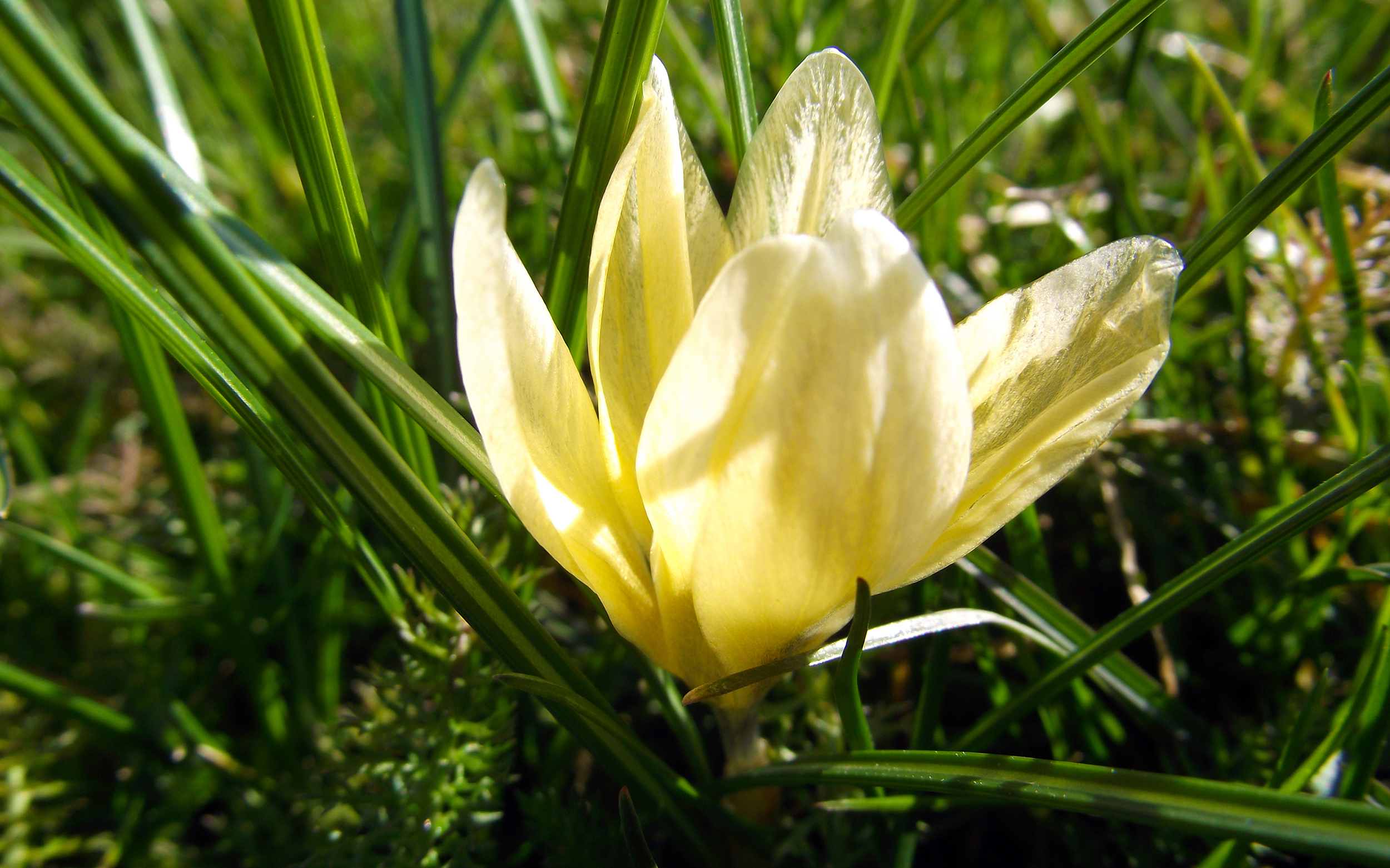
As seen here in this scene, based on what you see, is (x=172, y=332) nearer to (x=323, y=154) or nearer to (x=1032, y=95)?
(x=323, y=154)

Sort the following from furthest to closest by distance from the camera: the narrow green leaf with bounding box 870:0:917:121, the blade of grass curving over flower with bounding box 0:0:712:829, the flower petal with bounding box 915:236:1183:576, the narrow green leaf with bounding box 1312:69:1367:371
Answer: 1. the narrow green leaf with bounding box 870:0:917:121
2. the narrow green leaf with bounding box 1312:69:1367:371
3. the flower petal with bounding box 915:236:1183:576
4. the blade of grass curving over flower with bounding box 0:0:712:829

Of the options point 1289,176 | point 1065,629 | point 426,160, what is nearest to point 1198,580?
point 1065,629

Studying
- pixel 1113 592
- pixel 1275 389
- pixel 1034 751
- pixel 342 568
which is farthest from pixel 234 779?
pixel 1275 389

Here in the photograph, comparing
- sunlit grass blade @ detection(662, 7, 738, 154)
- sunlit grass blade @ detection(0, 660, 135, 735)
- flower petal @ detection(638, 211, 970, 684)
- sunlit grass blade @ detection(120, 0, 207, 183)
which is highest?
sunlit grass blade @ detection(120, 0, 207, 183)

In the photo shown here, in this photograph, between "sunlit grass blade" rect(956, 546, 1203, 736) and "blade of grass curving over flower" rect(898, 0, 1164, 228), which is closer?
"blade of grass curving over flower" rect(898, 0, 1164, 228)

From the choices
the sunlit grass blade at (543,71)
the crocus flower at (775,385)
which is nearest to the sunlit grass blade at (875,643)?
the crocus flower at (775,385)

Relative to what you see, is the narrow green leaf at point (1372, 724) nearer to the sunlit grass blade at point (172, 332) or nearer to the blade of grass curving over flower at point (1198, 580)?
the blade of grass curving over flower at point (1198, 580)

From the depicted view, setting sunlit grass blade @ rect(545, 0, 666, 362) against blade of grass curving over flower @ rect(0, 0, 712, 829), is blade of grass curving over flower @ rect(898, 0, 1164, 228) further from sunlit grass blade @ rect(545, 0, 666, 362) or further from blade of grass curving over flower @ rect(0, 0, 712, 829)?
blade of grass curving over flower @ rect(0, 0, 712, 829)

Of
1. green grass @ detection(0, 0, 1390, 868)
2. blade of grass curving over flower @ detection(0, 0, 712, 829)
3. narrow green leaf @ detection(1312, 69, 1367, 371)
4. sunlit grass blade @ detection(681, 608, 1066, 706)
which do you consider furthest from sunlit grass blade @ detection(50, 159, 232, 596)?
narrow green leaf @ detection(1312, 69, 1367, 371)

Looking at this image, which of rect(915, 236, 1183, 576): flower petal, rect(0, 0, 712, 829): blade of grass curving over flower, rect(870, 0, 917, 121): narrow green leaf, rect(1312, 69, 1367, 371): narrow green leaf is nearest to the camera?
rect(0, 0, 712, 829): blade of grass curving over flower
